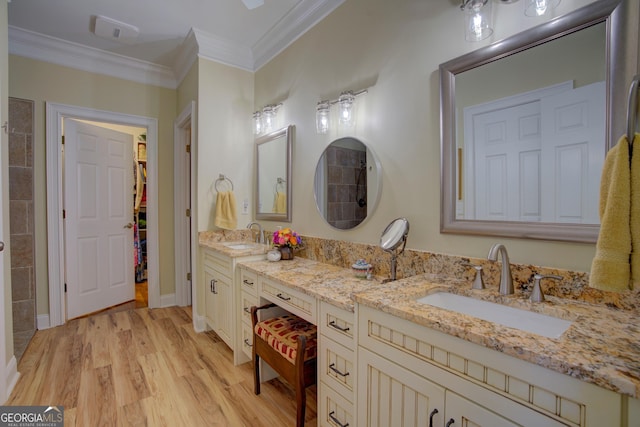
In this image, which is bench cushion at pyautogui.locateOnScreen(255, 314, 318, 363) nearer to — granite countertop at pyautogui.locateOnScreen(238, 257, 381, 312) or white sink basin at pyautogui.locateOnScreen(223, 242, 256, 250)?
granite countertop at pyautogui.locateOnScreen(238, 257, 381, 312)

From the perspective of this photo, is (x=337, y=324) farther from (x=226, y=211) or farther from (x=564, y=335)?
(x=226, y=211)

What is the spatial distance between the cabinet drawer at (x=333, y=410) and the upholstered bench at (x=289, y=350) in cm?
10

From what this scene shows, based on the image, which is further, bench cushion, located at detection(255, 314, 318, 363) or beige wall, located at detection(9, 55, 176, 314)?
beige wall, located at detection(9, 55, 176, 314)

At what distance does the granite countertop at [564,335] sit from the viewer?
0.63 metres

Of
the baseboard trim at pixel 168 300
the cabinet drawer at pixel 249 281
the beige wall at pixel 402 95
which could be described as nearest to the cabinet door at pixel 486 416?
the beige wall at pixel 402 95

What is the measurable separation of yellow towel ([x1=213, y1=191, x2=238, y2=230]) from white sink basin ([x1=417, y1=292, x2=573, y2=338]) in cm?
198

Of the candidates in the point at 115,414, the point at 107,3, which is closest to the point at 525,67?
the point at 115,414

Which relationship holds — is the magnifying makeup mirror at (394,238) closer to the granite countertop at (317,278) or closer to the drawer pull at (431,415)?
the granite countertop at (317,278)

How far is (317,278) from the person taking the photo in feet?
5.44

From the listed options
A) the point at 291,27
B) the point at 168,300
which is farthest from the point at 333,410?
the point at 168,300

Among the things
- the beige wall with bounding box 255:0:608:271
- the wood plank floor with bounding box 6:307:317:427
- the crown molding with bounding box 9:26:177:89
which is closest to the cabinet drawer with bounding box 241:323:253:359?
the wood plank floor with bounding box 6:307:317:427

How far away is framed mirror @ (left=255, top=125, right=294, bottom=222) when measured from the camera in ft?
8.17

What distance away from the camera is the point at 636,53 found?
952 millimetres

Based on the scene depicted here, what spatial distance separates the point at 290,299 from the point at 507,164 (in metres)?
1.21
